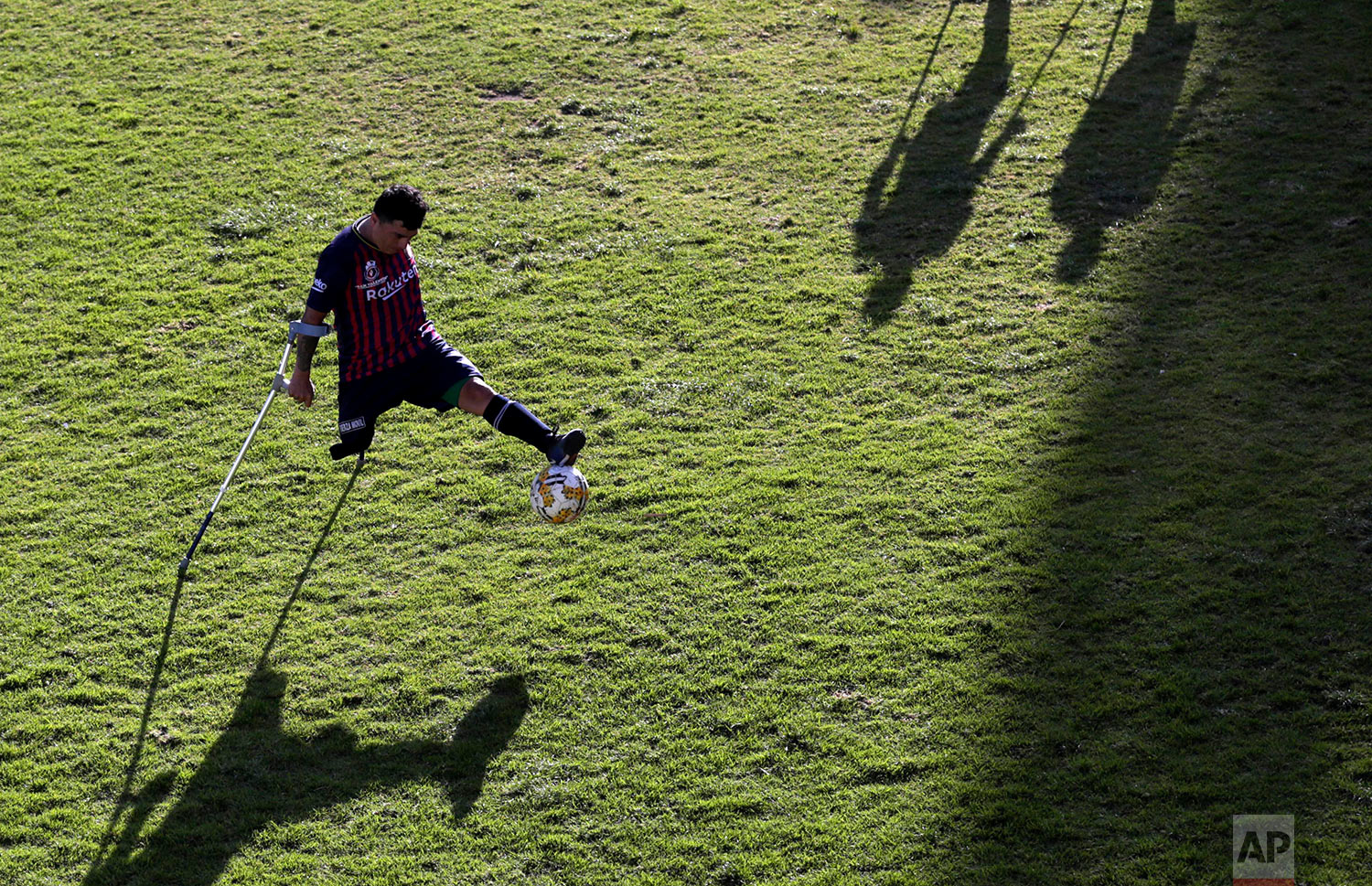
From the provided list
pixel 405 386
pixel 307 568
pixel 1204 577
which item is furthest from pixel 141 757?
pixel 1204 577

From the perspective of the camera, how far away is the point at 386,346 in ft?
22.3

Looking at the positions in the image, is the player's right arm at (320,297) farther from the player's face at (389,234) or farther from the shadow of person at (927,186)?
the shadow of person at (927,186)

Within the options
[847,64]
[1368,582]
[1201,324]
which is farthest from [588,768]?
[847,64]

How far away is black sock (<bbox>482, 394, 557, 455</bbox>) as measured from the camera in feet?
21.5

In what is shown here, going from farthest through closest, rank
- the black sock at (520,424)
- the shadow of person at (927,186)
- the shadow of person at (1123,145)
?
the shadow of person at (1123,145) < the shadow of person at (927,186) < the black sock at (520,424)

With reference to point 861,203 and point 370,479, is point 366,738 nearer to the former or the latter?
point 370,479

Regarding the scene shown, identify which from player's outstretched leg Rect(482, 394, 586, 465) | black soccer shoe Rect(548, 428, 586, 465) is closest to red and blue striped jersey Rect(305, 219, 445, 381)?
player's outstretched leg Rect(482, 394, 586, 465)

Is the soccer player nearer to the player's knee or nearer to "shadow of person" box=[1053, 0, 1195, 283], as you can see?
the player's knee

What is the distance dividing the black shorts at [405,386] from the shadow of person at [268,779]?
1.84 m

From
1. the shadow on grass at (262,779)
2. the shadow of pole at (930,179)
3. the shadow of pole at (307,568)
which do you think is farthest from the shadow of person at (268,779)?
the shadow of pole at (930,179)

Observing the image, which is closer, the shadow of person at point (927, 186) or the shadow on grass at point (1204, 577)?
the shadow on grass at point (1204, 577)

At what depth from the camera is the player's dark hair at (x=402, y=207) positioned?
A: 632cm

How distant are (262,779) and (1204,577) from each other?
17.5 ft

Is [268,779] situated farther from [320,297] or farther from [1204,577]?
[1204,577]
